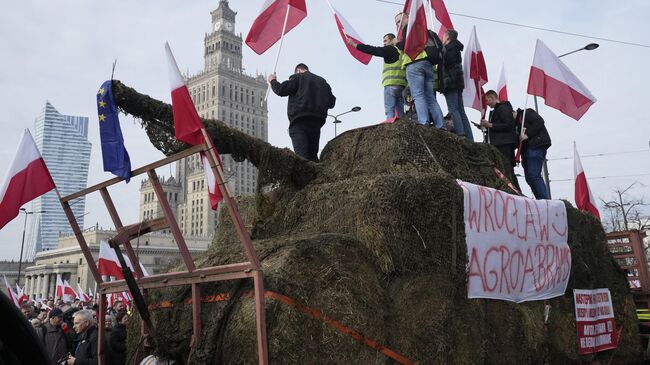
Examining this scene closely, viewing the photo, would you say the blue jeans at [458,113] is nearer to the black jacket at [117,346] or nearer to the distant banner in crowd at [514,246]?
the distant banner in crowd at [514,246]

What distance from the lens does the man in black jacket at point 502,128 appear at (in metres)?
9.89

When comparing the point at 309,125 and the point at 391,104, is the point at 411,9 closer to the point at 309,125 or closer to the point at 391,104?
the point at 391,104

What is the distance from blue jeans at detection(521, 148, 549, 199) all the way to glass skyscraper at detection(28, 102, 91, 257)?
17889 cm

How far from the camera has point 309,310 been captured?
14.7ft

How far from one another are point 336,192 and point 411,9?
368 centimetres

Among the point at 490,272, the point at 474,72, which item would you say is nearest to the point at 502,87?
the point at 474,72

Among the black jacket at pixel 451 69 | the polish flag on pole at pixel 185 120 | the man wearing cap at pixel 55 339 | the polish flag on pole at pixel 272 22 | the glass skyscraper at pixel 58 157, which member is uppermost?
the glass skyscraper at pixel 58 157

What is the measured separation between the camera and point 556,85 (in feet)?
34.7

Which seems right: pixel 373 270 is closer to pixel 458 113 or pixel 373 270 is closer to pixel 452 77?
pixel 458 113

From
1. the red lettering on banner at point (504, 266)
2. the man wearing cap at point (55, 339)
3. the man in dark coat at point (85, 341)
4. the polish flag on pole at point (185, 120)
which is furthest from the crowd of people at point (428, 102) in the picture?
the man wearing cap at point (55, 339)

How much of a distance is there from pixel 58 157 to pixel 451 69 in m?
188

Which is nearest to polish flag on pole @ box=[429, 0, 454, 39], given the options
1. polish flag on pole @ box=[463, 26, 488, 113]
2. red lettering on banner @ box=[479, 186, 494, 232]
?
polish flag on pole @ box=[463, 26, 488, 113]

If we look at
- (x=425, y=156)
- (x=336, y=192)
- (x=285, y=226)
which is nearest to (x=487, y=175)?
(x=425, y=156)

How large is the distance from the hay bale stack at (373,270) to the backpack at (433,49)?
67.6 inches
